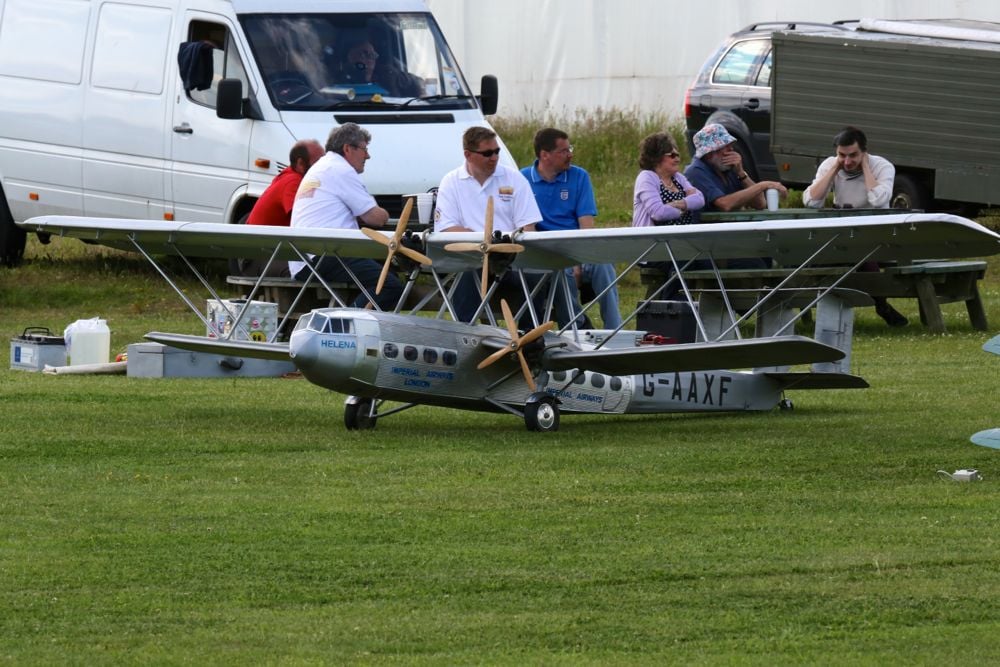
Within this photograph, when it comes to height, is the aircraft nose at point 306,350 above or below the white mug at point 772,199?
below

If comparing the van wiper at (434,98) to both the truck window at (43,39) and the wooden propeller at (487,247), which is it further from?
the wooden propeller at (487,247)

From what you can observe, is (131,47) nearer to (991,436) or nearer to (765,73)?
(765,73)

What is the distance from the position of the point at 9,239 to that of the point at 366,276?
321 inches

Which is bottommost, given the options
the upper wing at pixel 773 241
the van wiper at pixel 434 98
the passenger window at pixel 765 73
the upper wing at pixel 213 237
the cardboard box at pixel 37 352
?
the cardboard box at pixel 37 352

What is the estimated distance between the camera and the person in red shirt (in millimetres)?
15258

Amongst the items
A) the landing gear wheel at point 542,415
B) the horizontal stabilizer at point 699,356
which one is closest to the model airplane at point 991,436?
the horizontal stabilizer at point 699,356

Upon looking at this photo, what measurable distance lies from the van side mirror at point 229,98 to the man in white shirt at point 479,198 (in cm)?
595

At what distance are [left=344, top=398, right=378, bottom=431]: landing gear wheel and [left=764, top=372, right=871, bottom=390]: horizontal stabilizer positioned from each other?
2832 millimetres

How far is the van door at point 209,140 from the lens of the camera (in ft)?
60.2

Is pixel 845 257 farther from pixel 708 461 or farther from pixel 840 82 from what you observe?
pixel 840 82

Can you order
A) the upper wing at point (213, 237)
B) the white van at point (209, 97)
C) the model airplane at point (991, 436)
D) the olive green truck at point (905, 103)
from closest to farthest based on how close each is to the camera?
the model airplane at point (991, 436) < the upper wing at point (213, 237) < the white van at point (209, 97) < the olive green truck at point (905, 103)

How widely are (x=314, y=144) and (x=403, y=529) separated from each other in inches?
308

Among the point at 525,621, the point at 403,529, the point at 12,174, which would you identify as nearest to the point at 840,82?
the point at 12,174

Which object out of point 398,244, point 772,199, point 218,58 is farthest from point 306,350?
point 218,58
